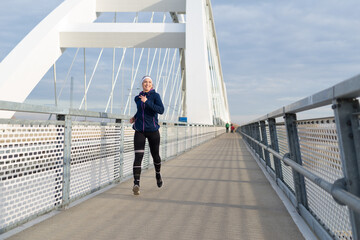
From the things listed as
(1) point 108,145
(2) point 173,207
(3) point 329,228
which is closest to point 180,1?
(1) point 108,145

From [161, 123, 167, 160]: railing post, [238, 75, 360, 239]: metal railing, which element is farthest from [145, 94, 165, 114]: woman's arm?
[161, 123, 167, 160]: railing post

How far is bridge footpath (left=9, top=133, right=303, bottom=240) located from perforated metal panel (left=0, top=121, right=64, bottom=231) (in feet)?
0.58

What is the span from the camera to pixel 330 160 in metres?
1.90

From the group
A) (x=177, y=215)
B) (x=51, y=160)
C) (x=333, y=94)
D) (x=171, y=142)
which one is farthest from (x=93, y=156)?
(x=171, y=142)

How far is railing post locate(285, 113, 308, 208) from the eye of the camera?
2705mm

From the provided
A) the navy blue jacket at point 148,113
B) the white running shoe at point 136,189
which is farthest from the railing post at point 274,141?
the white running shoe at point 136,189

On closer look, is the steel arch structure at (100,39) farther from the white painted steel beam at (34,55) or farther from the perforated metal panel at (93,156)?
the perforated metal panel at (93,156)

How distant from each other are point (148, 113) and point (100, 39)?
24.4 feet

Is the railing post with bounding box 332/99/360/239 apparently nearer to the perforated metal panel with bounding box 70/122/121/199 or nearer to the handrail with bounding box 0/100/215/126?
the handrail with bounding box 0/100/215/126

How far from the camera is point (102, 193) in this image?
12.1 ft

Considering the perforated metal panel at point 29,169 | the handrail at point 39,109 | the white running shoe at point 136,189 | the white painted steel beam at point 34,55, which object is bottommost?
the white running shoe at point 136,189

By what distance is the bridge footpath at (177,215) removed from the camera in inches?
90.7

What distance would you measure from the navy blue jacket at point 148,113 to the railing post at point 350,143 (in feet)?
7.78

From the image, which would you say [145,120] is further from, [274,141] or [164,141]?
[164,141]
